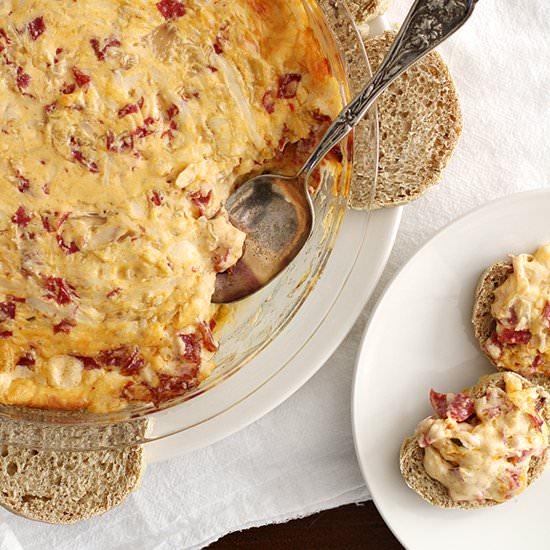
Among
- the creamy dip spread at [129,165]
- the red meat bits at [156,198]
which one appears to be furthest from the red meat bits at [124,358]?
the red meat bits at [156,198]

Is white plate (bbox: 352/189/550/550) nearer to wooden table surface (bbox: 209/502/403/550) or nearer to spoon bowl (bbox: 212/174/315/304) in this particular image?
wooden table surface (bbox: 209/502/403/550)

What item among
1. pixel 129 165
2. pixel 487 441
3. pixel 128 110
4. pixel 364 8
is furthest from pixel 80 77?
pixel 487 441

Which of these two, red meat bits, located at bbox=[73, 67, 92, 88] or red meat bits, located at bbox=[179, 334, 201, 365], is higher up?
red meat bits, located at bbox=[73, 67, 92, 88]

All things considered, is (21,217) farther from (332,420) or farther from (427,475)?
(427,475)

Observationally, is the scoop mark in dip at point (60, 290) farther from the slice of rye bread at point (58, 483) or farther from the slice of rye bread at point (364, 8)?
the slice of rye bread at point (364, 8)

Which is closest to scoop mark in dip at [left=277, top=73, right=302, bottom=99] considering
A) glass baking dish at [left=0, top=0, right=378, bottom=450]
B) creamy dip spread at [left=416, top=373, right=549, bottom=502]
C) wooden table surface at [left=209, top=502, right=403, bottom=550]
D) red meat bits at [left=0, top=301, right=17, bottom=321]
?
glass baking dish at [left=0, top=0, right=378, bottom=450]

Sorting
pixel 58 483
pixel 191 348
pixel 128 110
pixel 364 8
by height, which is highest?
pixel 128 110
